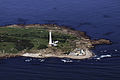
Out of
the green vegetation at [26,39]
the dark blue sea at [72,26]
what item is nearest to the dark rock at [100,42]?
the dark blue sea at [72,26]

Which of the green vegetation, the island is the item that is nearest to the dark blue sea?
the island

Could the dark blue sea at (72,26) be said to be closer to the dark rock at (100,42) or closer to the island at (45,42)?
the dark rock at (100,42)

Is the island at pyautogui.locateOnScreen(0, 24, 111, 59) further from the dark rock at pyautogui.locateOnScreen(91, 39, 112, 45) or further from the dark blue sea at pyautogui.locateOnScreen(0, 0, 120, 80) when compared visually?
the dark blue sea at pyautogui.locateOnScreen(0, 0, 120, 80)

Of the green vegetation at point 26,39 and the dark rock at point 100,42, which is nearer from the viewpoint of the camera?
the green vegetation at point 26,39

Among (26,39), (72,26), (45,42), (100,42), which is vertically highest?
(72,26)

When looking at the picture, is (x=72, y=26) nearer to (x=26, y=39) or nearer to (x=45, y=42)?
(x=45, y=42)

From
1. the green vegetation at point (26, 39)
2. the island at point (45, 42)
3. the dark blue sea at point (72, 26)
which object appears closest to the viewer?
the dark blue sea at point (72, 26)

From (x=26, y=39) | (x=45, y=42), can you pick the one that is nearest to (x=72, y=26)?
(x=45, y=42)

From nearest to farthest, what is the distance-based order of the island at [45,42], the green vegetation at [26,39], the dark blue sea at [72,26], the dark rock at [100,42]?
the dark blue sea at [72,26] < the island at [45,42] < the green vegetation at [26,39] < the dark rock at [100,42]
